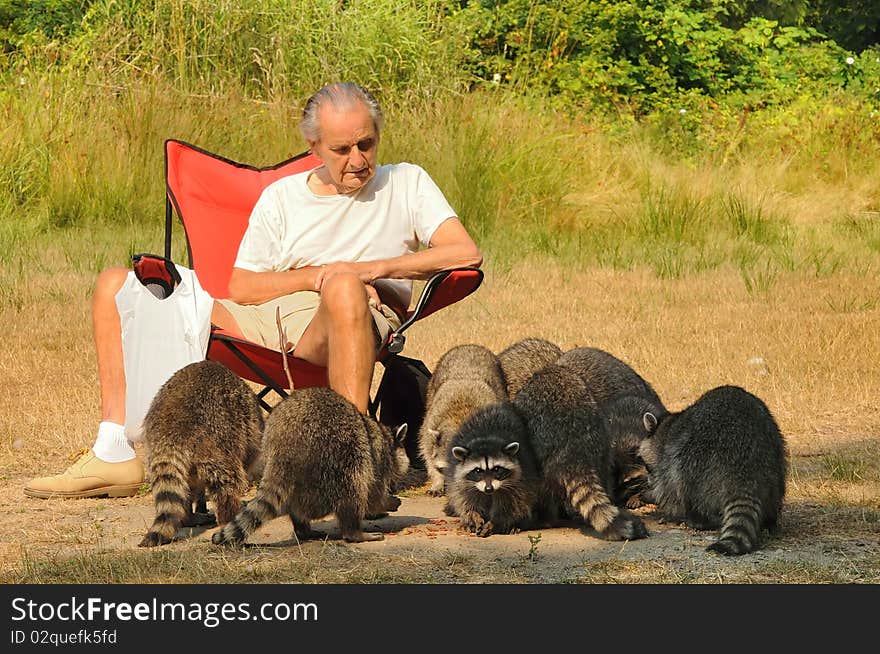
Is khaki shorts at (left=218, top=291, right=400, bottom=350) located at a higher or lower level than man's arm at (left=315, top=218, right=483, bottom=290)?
lower

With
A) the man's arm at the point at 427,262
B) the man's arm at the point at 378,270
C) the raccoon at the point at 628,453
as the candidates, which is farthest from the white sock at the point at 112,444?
the raccoon at the point at 628,453

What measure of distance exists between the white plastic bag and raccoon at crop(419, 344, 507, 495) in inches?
45.7

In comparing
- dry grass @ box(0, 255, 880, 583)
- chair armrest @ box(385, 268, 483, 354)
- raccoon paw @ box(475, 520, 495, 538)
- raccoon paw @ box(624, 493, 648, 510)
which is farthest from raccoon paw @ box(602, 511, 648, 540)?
chair armrest @ box(385, 268, 483, 354)

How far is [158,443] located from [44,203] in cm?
816

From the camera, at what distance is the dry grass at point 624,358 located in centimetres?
455

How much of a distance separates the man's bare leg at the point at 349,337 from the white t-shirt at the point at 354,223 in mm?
535

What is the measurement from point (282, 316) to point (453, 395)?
2.98 feet

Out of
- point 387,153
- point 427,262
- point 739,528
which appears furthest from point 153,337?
point 387,153

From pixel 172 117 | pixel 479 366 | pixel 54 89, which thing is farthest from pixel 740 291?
pixel 54 89

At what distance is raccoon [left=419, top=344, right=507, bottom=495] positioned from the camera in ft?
20.0

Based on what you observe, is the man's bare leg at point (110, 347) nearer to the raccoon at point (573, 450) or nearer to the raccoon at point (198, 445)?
the raccoon at point (198, 445)

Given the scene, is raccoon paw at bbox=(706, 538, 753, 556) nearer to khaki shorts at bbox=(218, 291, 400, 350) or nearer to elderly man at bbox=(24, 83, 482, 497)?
elderly man at bbox=(24, 83, 482, 497)

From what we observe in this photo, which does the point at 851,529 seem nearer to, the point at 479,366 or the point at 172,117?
the point at 479,366

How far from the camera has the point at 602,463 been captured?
520cm
